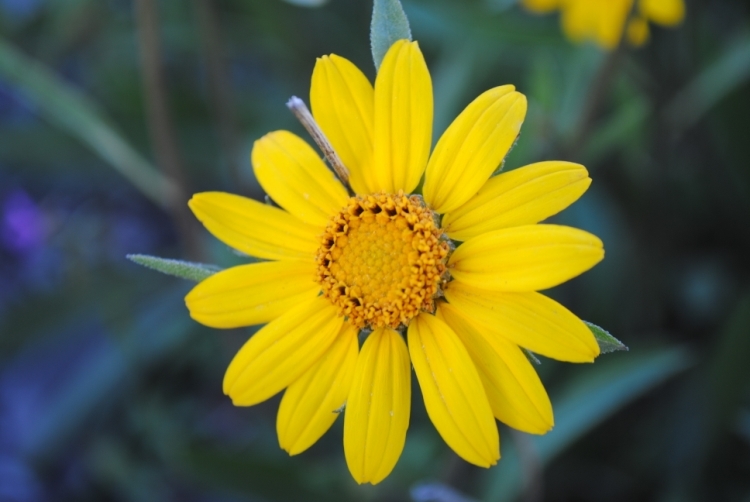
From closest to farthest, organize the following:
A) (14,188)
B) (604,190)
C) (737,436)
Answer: (737,436), (604,190), (14,188)

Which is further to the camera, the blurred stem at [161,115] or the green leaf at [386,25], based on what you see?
the blurred stem at [161,115]

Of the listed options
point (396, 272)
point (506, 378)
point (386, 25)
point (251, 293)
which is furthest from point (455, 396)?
point (386, 25)

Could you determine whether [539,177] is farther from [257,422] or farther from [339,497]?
[257,422]

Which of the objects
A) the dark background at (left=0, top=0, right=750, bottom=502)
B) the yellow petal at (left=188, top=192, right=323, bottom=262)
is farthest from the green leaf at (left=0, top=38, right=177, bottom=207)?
the yellow petal at (left=188, top=192, right=323, bottom=262)

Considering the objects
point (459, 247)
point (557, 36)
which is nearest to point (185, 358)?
point (557, 36)

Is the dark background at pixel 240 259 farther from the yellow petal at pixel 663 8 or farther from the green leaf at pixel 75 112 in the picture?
the yellow petal at pixel 663 8

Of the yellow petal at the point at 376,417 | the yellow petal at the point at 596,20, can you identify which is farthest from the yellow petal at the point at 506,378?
the yellow petal at the point at 596,20
